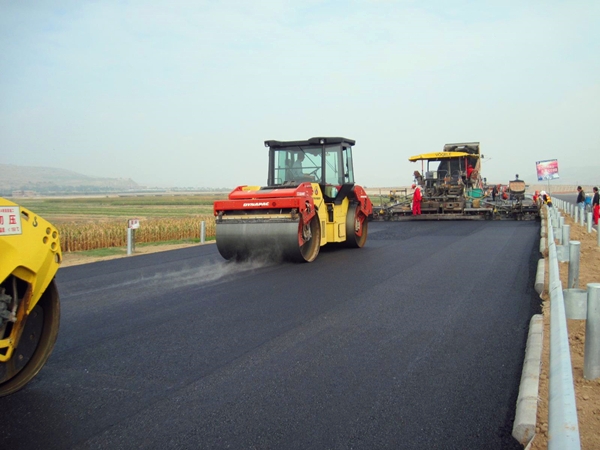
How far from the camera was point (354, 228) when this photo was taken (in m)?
13.3

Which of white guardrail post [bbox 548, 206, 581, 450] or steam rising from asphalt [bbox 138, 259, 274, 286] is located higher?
white guardrail post [bbox 548, 206, 581, 450]

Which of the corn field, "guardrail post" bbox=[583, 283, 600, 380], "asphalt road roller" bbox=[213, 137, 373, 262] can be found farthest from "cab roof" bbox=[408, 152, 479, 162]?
"guardrail post" bbox=[583, 283, 600, 380]

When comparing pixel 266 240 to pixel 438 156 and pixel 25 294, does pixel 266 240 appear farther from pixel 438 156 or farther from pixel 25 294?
pixel 438 156

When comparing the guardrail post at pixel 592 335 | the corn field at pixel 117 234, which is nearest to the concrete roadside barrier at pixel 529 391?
the guardrail post at pixel 592 335

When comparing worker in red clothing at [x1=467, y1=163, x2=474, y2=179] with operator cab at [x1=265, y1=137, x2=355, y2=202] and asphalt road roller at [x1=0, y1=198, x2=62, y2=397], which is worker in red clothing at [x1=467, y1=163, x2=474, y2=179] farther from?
asphalt road roller at [x1=0, y1=198, x2=62, y2=397]

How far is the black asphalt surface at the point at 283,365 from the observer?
11.6 ft

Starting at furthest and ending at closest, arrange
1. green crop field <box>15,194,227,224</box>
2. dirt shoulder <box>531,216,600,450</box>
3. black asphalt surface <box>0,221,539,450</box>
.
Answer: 1. green crop field <box>15,194,227,224</box>
2. black asphalt surface <box>0,221,539,450</box>
3. dirt shoulder <box>531,216,600,450</box>

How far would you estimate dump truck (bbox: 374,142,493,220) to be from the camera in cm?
2364

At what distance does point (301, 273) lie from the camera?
984 centimetres

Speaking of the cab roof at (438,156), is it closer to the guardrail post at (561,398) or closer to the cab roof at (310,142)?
the cab roof at (310,142)

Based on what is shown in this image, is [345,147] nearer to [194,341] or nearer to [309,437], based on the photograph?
[194,341]

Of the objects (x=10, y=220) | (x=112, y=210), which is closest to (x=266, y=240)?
(x=10, y=220)

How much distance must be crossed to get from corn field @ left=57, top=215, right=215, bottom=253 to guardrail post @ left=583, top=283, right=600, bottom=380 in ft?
52.4

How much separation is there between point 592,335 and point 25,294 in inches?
151
